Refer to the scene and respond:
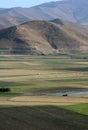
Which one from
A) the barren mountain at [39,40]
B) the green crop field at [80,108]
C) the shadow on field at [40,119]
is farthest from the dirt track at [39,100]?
the barren mountain at [39,40]

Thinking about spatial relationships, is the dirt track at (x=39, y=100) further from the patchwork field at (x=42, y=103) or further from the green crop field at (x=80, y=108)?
the green crop field at (x=80, y=108)

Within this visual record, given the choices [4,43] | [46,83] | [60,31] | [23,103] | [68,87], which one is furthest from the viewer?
[60,31]

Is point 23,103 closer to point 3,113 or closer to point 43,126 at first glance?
point 3,113

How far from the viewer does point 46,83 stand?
245 feet

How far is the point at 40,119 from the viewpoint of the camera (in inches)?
1662

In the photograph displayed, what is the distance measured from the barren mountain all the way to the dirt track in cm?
11357

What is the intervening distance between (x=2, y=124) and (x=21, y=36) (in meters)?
147

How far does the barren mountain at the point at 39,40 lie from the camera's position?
6980 inches

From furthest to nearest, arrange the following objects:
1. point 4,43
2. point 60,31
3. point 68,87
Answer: point 60,31, point 4,43, point 68,87

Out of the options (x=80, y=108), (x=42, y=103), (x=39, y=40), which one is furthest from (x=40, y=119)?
(x=39, y=40)

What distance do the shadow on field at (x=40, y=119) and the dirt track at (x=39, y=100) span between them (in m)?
3.62

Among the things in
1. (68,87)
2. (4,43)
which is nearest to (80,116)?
(68,87)

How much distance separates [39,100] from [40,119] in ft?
41.0

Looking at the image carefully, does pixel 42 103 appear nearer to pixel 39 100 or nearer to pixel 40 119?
pixel 39 100
